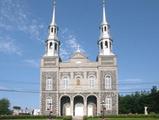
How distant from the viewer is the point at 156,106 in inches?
2923

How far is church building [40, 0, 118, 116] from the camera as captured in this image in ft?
209

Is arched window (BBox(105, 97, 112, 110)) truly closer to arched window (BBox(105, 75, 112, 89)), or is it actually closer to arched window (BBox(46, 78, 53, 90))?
arched window (BBox(105, 75, 112, 89))

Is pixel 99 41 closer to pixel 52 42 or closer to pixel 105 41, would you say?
pixel 105 41

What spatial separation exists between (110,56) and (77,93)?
8.98 meters

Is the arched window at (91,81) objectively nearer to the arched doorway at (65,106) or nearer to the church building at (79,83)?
the church building at (79,83)

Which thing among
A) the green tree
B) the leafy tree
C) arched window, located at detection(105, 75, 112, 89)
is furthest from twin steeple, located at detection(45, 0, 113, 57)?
the green tree

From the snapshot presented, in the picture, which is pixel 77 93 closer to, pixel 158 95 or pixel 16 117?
pixel 16 117

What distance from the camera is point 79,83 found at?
65.6 meters

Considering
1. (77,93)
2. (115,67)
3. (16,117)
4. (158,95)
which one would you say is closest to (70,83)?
(77,93)

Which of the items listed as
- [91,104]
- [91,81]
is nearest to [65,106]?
[91,104]

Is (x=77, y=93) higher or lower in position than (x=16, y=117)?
higher

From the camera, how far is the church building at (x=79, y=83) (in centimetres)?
6372

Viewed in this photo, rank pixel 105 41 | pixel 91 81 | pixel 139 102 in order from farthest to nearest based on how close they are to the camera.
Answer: pixel 139 102
pixel 105 41
pixel 91 81

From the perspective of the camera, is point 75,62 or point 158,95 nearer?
point 75,62
